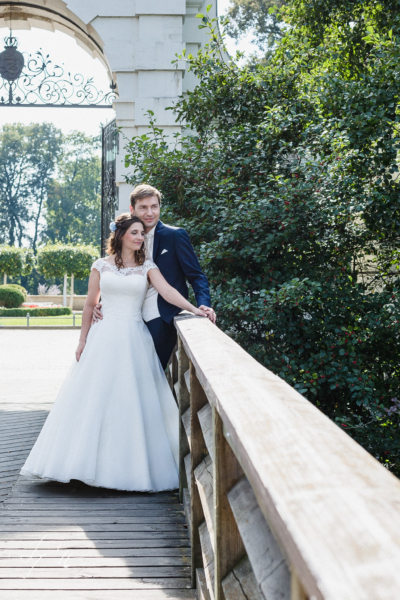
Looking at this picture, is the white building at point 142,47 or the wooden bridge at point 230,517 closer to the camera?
the wooden bridge at point 230,517

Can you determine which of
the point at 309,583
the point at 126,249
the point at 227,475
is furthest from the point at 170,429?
the point at 309,583

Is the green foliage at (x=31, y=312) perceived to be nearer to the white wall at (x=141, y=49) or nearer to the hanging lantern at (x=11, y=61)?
the hanging lantern at (x=11, y=61)

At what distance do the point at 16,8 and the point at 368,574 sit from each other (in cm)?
973

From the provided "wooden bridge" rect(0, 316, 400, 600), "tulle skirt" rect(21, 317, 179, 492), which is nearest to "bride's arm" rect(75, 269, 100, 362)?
"tulle skirt" rect(21, 317, 179, 492)

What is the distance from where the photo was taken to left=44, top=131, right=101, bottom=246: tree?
55.0 metres

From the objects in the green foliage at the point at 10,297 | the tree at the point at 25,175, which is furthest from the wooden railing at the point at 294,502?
the tree at the point at 25,175

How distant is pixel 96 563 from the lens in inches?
96.4

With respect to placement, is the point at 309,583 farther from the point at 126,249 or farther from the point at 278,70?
the point at 278,70

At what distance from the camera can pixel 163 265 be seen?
3.91m

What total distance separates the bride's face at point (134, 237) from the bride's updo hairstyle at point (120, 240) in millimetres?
23

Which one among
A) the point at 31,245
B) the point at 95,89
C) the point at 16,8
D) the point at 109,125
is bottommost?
the point at 31,245

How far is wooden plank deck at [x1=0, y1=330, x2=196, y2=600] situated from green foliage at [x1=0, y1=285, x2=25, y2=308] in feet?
92.0

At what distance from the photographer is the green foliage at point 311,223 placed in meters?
4.95

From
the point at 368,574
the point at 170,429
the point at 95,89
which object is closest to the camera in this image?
the point at 368,574
